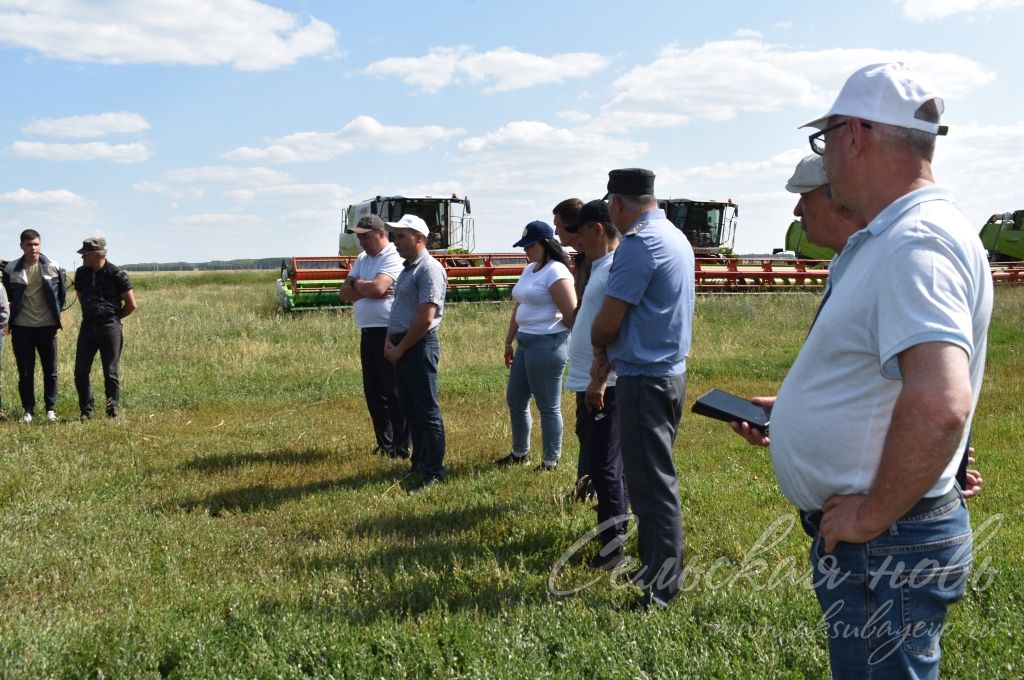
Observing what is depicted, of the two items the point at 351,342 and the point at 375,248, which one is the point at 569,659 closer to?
the point at 375,248

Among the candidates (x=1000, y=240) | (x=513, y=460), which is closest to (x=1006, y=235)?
(x=1000, y=240)

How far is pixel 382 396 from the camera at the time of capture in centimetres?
→ 738

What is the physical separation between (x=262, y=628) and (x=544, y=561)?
1536 mm

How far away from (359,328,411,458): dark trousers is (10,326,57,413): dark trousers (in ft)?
13.0

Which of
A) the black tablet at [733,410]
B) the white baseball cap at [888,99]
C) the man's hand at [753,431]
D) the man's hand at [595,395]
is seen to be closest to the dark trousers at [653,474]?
the man's hand at [595,395]

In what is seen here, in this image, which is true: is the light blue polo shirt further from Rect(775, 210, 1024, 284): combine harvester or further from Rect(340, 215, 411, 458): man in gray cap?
Rect(775, 210, 1024, 284): combine harvester

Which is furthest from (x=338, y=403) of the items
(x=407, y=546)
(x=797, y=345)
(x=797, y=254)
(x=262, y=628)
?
(x=797, y=254)

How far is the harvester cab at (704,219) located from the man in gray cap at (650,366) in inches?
941

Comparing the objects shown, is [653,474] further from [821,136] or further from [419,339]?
[419,339]

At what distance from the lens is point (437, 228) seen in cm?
2389

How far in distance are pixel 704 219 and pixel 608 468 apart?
24.1 meters

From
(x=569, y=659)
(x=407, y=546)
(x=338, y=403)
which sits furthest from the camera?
(x=338, y=403)

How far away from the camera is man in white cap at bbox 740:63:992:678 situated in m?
1.71

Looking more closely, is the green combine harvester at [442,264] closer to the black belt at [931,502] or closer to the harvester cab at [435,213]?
the harvester cab at [435,213]
